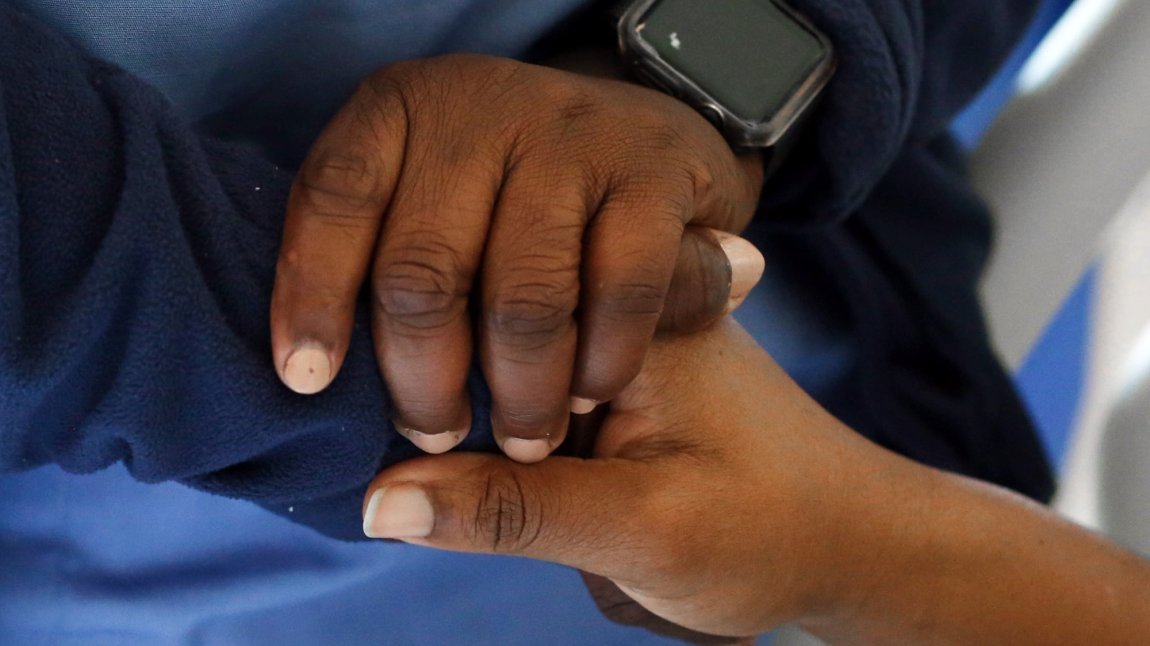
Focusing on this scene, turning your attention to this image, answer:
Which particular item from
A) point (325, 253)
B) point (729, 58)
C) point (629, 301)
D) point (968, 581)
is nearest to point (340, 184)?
point (325, 253)

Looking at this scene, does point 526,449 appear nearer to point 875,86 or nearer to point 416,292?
point 416,292

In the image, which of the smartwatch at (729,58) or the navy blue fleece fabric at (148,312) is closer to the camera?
the navy blue fleece fabric at (148,312)

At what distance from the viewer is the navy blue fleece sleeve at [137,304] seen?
365mm

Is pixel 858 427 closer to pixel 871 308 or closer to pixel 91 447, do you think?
pixel 871 308

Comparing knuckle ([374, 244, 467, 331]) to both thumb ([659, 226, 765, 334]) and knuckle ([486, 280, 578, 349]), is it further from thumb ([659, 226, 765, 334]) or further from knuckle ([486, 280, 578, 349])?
thumb ([659, 226, 765, 334])

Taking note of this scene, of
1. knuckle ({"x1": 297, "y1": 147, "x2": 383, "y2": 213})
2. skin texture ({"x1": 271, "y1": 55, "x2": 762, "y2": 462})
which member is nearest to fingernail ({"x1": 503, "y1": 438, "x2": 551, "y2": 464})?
skin texture ({"x1": 271, "y1": 55, "x2": 762, "y2": 462})

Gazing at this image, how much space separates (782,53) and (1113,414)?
48 centimetres

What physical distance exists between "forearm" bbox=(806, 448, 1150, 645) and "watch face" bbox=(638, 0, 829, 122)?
0.23 m

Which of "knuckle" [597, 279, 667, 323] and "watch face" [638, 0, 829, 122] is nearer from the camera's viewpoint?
"knuckle" [597, 279, 667, 323]

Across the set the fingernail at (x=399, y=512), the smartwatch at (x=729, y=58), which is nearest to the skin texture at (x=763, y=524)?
the fingernail at (x=399, y=512)

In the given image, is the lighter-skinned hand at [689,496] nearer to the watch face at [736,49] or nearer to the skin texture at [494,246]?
the skin texture at [494,246]

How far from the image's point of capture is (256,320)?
0.42 m

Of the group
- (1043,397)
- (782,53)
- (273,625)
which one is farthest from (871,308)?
(1043,397)

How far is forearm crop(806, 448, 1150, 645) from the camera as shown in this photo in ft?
1.95
